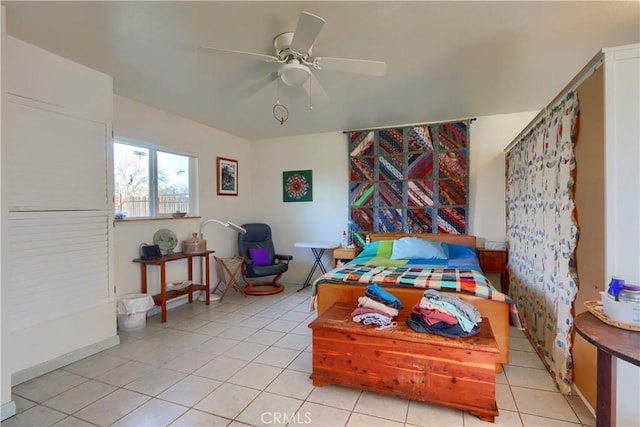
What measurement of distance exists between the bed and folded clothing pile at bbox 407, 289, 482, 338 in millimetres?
409

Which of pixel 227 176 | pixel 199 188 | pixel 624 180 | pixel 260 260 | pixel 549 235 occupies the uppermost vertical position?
pixel 227 176

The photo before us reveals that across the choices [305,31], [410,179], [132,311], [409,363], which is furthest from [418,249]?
[132,311]

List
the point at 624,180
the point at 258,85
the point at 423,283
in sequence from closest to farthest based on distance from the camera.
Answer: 1. the point at 624,180
2. the point at 423,283
3. the point at 258,85

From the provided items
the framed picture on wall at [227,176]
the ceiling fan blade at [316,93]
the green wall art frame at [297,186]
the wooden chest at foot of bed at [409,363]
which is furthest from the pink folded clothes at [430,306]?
the framed picture on wall at [227,176]

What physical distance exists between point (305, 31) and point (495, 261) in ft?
11.5

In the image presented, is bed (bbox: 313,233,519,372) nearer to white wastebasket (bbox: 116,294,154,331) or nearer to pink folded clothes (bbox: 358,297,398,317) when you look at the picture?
pink folded clothes (bbox: 358,297,398,317)

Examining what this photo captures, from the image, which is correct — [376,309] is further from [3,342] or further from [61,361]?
[61,361]

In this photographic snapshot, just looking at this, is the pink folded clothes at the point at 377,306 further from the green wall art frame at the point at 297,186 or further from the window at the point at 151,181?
the green wall art frame at the point at 297,186

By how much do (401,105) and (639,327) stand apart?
2.96 meters

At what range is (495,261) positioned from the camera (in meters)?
3.92

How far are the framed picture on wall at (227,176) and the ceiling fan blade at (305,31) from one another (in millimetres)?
3168

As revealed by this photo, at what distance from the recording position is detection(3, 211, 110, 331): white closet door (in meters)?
2.29

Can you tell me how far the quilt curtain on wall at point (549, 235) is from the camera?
199 centimetres

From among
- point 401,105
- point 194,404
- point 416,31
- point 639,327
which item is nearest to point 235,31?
point 416,31
